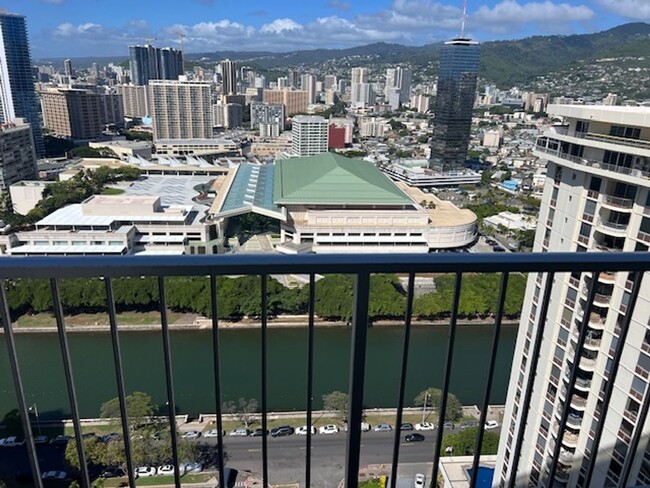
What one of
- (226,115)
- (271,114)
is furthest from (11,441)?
(226,115)

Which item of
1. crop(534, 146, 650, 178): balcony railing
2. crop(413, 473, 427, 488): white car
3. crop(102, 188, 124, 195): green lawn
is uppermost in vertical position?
crop(534, 146, 650, 178): balcony railing

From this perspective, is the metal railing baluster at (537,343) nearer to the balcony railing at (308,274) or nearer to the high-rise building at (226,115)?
the balcony railing at (308,274)

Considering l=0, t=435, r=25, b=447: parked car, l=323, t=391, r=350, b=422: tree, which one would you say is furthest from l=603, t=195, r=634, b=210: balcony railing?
l=0, t=435, r=25, b=447: parked car

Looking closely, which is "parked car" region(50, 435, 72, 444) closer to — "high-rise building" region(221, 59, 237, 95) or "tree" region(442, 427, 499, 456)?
"tree" region(442, 427, 499, 456)

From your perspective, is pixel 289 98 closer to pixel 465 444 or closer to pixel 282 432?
pixel 282 432

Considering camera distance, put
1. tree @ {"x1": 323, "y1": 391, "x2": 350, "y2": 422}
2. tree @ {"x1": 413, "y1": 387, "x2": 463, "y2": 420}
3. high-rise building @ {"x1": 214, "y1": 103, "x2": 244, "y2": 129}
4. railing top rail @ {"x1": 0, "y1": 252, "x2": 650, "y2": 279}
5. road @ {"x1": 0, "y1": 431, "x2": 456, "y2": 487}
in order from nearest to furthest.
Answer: railing top rail @ {"x1": 0, "y1": 252, "x2": 650, "y2": 279}, road @ {"x1": 0, "y1": 431, "x2": 456, "y2": 487}, tree @ {"x1": 323, "y1": 391, "x2": 350, "y2": 422}, tree @ {"x1": 413, "y1": 387, "x2": 463, "y2": 420}, high-rise building @ {"x1": 214, "y1": 103, "x2": 244, "y2": 129}

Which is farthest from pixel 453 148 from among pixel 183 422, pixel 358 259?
pixel 358 259

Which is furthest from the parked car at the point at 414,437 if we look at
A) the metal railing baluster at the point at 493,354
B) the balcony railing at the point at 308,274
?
the balcony railing at the point at 308,274
